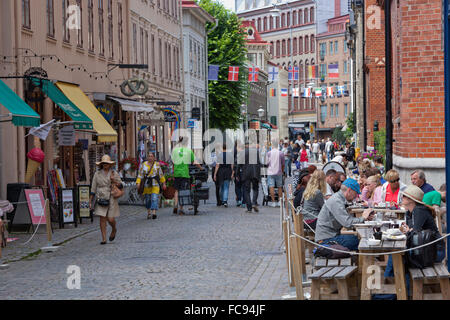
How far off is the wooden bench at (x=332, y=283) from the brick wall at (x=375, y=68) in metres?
26.6

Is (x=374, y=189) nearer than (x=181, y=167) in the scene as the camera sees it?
Yes

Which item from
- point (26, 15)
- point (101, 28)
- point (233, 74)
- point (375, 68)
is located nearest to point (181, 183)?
point (26, 15)

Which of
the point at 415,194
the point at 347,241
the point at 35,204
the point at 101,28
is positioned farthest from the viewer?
the point at 101,28

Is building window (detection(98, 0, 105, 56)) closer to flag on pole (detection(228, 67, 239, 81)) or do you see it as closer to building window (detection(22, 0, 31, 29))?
building window (detection(22, 0, 31, 29))

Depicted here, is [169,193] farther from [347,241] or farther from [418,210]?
[418,210]

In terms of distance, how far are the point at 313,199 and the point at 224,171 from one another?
11.9 meters

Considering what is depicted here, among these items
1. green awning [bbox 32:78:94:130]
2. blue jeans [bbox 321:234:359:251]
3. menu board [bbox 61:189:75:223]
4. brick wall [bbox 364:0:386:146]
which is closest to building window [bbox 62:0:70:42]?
Answer: green awning [bbox 32:78:94:130]

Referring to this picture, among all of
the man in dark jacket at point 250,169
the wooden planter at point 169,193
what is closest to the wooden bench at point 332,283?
the man in dark jacket at point 250,169

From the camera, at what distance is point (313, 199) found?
13250 millimetres

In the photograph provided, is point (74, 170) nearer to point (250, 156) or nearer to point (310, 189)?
point (250, 156)

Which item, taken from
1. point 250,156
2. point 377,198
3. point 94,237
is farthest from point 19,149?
point 377,198

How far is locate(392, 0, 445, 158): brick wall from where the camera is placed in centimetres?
1625

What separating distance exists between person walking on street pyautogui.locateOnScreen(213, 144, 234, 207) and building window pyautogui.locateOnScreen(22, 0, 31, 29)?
631 cm

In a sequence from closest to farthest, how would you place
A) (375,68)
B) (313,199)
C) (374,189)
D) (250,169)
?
(313,199)
(374,189)
(250,169)
(375,68)
